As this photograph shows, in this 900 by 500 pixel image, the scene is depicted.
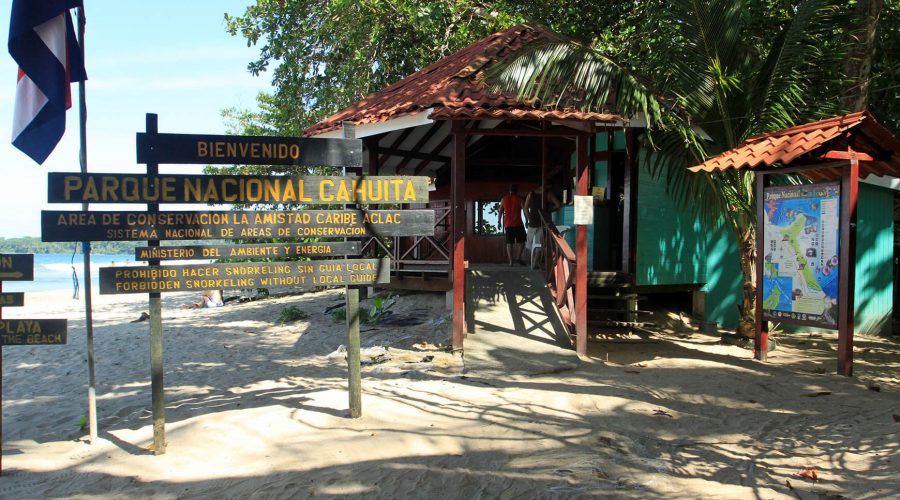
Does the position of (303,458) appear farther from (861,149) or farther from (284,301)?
(284,301)

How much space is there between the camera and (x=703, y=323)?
10484 mm

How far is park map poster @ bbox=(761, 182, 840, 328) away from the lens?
662 centimetres

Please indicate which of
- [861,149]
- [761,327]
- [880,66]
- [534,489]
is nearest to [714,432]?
[534,489]

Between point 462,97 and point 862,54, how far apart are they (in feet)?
18.8

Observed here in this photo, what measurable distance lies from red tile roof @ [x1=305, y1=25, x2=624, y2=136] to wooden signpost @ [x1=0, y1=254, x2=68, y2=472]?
470 cm

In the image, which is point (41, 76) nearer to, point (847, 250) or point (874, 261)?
point (847, 250)

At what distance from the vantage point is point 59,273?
5344 centimetres

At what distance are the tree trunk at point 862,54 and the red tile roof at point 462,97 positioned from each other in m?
3.63

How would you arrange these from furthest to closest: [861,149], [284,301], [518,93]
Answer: [284,301] < [518,93] < [861,149]

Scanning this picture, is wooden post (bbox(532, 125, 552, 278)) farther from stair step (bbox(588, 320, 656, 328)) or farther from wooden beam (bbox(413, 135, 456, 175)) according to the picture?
wooden beam (bbox(413, 135, 456, 175))

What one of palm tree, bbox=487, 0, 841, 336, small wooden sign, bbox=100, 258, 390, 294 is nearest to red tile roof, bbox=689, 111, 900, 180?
palm tree, bbox=487, 0, 841, 336

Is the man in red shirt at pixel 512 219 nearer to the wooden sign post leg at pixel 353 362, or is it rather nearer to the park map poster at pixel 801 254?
the park map poster at pixel 801 254

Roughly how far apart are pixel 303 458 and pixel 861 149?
267 inches

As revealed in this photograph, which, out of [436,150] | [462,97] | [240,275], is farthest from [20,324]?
[436,150]
